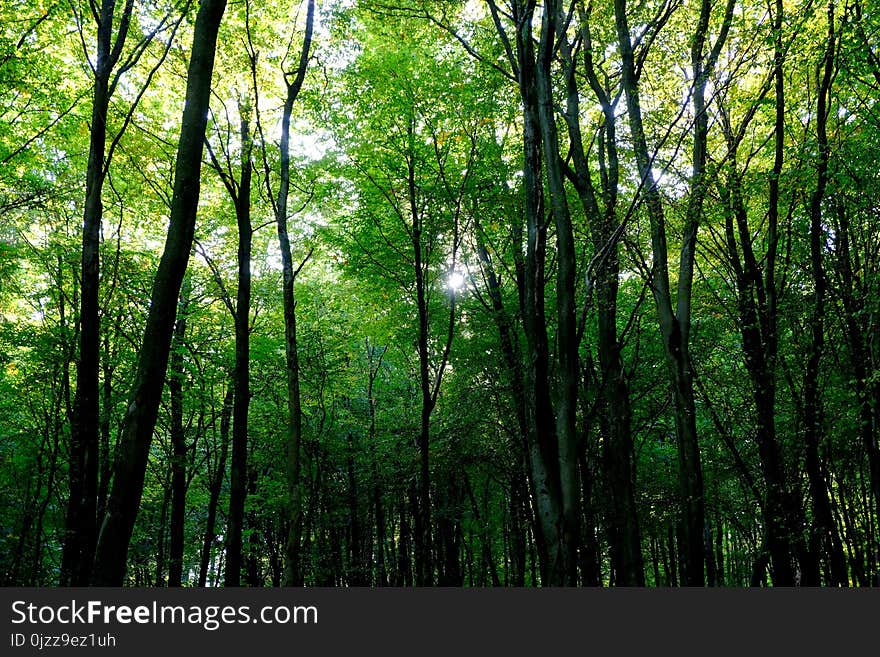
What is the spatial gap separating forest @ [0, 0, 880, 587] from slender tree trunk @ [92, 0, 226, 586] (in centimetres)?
3

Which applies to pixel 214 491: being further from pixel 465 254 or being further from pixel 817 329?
pixel 817 329

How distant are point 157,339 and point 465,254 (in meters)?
9.41

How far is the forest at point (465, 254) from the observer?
7.18 meters

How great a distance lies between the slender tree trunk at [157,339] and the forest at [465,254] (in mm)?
28

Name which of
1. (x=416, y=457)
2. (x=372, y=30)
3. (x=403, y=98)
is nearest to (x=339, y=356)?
(x=416, y=457)

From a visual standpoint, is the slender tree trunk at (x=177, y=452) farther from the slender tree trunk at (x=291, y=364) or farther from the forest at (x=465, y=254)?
the slender tree trunk at (x=291, y=364)

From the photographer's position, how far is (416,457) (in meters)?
13.1

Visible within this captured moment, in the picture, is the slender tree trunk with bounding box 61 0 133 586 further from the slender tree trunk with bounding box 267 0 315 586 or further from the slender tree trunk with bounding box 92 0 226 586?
the slender tree trunk with bounding box 92 0 226 586

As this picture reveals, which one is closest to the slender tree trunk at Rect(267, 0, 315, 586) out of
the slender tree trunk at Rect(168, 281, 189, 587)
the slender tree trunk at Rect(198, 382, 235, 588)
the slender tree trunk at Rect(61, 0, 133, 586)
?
the slender tree trunk at Rect(61, 0, 133, 586)

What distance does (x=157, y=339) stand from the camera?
4.37 m

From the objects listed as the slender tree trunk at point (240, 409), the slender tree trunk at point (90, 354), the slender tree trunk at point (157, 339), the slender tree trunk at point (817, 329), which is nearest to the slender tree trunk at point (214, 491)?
the slender tree trunk at point (240, 409)

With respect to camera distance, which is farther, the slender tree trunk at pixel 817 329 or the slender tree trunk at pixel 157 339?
the slender tree trunk at pixel 817 329

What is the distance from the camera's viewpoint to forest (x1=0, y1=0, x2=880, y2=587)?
718 cm

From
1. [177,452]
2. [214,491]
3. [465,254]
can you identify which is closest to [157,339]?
[465,254]
